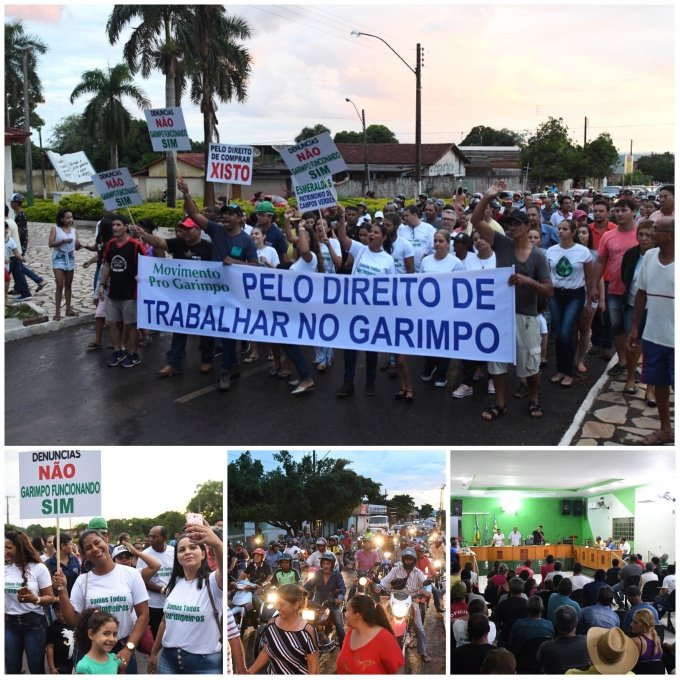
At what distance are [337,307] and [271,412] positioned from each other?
1.21 meters

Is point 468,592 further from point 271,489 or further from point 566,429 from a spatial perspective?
A: point 271,489

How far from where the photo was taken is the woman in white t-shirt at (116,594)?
511 cm

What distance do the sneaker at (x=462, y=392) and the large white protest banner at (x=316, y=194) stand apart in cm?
254

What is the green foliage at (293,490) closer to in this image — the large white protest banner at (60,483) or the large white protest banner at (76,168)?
the large white protest banner at (60,483)

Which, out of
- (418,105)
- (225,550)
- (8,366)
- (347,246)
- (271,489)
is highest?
(418,105)

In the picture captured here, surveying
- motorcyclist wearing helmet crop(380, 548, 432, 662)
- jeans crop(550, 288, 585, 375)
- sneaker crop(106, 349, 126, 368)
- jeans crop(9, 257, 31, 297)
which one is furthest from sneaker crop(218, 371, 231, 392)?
jeans crop(9, 257, 31, 297)

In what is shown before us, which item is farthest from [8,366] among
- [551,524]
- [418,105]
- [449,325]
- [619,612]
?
[418,105]

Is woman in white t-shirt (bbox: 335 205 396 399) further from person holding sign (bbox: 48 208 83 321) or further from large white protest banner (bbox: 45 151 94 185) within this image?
large white protest banner (bbox: 45 151 94 185)

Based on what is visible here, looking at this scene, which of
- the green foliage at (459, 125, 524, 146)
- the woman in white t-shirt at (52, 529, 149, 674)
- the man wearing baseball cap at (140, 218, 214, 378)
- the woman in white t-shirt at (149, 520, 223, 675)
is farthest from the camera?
the green foliage at (459, 125, 524, 146)

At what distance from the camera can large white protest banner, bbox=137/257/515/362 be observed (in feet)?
21.6

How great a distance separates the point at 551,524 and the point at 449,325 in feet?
24.0

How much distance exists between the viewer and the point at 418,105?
2491 cm

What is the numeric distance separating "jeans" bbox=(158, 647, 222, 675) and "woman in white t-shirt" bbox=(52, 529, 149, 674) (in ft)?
0.77

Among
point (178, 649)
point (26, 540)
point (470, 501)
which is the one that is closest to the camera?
point (178, 649)
